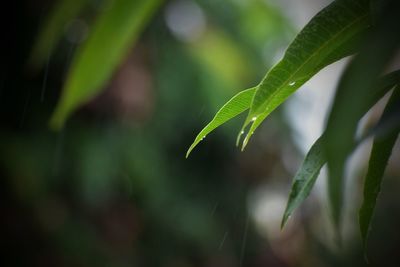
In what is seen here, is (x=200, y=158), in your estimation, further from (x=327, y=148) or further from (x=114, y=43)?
(x=327, y=148)

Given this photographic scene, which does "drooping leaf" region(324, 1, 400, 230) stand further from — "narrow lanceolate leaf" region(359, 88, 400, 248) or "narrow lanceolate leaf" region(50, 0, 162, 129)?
"narrow lanceolate leaf" region(50, 0, 162, 129)

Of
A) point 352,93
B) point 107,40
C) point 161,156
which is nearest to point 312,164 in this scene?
point 352,93

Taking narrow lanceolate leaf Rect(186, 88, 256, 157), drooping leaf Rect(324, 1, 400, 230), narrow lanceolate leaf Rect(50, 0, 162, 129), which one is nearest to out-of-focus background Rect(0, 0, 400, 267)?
narrow lanceolate leaf Rect(50, 0, 162, 129)

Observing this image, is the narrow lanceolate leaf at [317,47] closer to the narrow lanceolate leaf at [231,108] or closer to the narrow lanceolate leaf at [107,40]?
the narrow lanceolate leaf at [231,108]

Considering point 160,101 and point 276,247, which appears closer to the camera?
point 160,101

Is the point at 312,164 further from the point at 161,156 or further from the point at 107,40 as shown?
the point at 161,156

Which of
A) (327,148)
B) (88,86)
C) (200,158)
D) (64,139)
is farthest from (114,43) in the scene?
(200,158)
